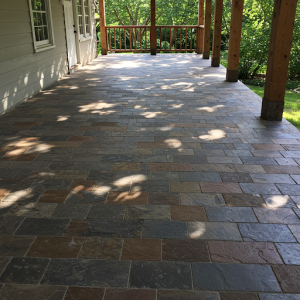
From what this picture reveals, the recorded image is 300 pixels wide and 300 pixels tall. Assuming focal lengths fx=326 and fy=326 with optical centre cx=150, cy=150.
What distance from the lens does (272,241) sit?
2.16 meters

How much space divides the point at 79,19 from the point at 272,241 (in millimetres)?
9563

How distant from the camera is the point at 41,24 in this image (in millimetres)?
6992

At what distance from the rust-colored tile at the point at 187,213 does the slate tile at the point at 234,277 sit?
497 millimetres

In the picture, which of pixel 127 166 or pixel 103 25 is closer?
pixel 127 166

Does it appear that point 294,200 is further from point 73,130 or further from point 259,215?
point 73,130

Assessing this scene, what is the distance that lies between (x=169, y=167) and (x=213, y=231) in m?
1.09

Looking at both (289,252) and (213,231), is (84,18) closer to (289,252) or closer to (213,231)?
(213,231)

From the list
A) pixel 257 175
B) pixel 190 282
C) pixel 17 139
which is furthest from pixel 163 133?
pixel 190 282

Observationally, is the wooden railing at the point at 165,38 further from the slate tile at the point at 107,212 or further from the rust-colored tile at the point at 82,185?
the slate tile at the point at 107,212

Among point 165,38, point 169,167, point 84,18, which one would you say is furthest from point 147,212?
point 165,38

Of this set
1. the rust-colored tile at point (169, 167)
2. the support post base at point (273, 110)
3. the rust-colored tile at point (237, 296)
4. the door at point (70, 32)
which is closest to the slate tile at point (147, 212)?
the rust-colored tile at point (169, 167)

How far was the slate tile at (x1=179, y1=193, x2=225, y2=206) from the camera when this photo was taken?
8.61 feet

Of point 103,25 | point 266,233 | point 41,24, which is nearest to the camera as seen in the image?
point 266,233

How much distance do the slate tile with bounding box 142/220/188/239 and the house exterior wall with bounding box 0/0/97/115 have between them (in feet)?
12.3
